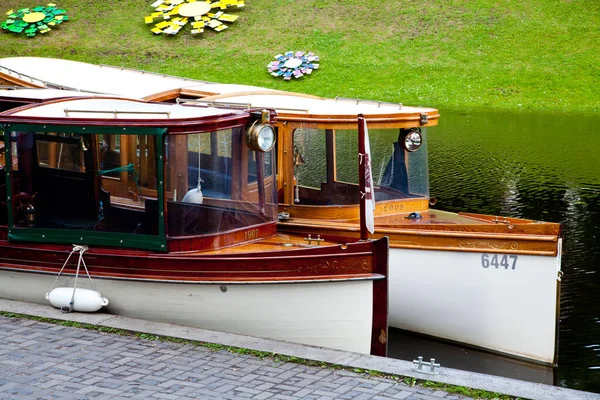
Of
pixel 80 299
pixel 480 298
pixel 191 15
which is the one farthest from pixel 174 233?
pixel 191 15

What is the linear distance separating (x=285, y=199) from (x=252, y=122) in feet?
6.93

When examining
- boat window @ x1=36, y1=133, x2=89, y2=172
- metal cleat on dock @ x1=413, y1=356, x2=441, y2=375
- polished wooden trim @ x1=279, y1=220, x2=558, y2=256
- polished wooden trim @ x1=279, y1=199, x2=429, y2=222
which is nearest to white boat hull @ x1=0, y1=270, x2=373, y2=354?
metal cleat on dock @ x1=413, y1=356, x2=441, y2=375

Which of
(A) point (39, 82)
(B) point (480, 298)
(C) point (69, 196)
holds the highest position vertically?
(A) point (39, 82)

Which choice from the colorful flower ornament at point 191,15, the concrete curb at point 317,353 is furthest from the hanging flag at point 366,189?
the colorful flower ornament at point 191,15

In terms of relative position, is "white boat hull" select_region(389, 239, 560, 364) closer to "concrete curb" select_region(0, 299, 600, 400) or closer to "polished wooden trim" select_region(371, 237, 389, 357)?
"polished wooden trim" select_region(371, 237, 389, 357)

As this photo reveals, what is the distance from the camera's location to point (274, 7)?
136 feet

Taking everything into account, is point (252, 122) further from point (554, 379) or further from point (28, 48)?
point (28, 48)

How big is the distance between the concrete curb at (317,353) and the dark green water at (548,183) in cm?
252

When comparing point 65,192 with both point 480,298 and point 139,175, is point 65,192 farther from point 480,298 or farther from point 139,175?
point 480,298

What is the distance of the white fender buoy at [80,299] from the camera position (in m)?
10.7

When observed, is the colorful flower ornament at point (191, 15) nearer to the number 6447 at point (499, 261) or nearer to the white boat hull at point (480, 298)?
the white boat hull at point (480, 298)

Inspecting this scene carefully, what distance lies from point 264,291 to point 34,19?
33.8m

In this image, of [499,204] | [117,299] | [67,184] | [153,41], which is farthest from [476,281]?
[153,41]

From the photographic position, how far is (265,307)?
403 inches
